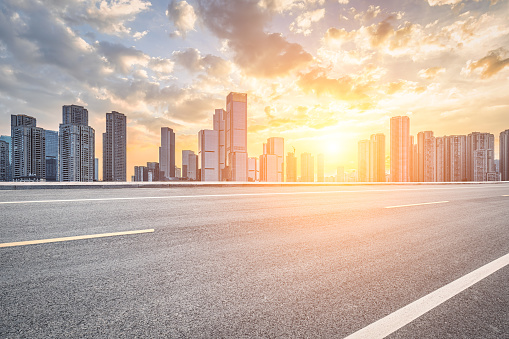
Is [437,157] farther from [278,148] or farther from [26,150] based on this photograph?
[26,150]

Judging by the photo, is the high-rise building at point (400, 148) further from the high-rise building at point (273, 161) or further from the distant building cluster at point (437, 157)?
the high-rise building at point (273, 161)

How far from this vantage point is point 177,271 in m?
2.82

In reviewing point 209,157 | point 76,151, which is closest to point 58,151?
point 76,151

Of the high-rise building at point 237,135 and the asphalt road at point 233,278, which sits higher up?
the high-rise building at point 237,135

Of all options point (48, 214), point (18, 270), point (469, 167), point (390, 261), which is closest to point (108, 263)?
point (18, 270)

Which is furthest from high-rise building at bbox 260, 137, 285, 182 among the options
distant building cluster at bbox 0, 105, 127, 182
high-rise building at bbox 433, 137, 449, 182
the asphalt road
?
the asphalt road

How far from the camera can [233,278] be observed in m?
2.72

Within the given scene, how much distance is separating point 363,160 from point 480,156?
45.9 metres

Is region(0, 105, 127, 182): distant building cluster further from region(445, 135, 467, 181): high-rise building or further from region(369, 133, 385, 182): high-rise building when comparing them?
region(445, 135, 467, 181): high-rise building

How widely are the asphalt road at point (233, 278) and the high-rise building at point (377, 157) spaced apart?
113 m

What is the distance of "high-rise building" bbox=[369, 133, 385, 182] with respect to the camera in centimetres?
10750

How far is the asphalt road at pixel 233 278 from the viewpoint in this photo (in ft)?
6.35

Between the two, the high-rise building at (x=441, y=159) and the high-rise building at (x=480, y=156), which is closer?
the high-rise building at (x=480, y=156)

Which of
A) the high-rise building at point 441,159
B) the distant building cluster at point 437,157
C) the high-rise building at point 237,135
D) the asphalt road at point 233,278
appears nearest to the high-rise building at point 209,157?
the high-rise building at point 237,135
